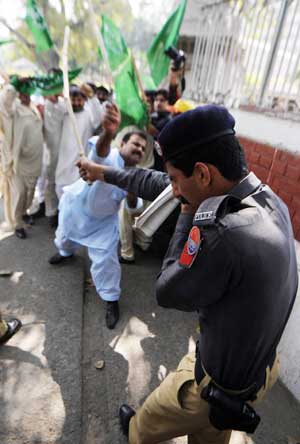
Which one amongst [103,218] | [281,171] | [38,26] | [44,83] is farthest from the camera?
[44,83]

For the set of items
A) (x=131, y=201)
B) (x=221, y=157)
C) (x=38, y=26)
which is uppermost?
(x=38, y=26)

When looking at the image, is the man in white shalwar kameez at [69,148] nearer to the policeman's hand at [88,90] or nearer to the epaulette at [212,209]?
the policeman's hand at [88,90]

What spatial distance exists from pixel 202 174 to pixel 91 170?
0.92 meters

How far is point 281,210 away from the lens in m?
1.03

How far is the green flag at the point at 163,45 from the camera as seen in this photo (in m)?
2.98

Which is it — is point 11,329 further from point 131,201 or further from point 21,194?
point 21,194

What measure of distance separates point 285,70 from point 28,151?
2885mm

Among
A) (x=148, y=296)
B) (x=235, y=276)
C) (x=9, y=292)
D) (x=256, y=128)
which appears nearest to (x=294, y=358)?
(x=148, y=296)

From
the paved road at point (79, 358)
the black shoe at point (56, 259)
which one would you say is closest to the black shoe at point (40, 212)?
the paved road at point (79, 358)

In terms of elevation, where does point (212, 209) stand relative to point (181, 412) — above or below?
above

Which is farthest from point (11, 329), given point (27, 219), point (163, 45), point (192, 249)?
point (163, 45)

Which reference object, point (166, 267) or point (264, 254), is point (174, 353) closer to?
point (166, 267)

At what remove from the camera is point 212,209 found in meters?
0.87

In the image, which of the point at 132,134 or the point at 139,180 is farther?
the point at 132,134
